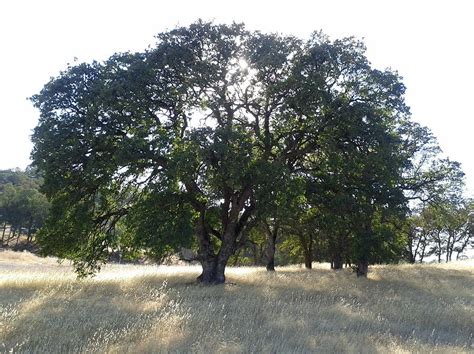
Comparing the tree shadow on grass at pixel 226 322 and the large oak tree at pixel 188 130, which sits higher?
the large oak tree at pixel 188 130

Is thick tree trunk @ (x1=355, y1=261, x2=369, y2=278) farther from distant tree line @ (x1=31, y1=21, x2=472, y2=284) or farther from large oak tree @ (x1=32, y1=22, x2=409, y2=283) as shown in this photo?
large oak tree @ (x1=32, y1=22, x2=409, y2=283)

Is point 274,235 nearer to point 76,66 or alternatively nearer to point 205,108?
point 205,108

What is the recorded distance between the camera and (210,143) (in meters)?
15.8

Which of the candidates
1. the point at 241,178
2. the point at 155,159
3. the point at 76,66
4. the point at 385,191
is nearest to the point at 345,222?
the point at 385,191

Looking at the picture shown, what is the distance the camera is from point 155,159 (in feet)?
54.5

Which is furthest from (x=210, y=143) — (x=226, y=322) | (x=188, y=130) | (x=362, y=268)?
(x=362, y=268)

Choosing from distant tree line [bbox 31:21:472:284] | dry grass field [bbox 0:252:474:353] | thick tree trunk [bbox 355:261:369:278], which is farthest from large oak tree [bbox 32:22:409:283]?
thick tree trunk [bbox 355:261:369:278]

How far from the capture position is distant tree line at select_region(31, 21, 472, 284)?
16141mm

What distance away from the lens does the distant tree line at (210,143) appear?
53.0ft

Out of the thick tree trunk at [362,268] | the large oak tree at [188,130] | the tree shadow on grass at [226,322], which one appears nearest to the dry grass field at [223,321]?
the tree shadow on grass at [226,322]

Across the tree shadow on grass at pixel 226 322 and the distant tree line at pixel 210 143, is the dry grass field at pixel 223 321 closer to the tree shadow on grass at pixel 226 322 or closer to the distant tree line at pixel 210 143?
the tree shadow on grass at pixel 226 322

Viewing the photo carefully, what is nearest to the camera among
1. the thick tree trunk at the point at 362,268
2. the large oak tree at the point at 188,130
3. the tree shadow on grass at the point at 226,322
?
the tree shadow on grass at the point at 226,322

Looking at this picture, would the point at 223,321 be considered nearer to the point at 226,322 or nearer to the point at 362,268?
the point at 226,322

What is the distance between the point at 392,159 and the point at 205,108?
332 inches
